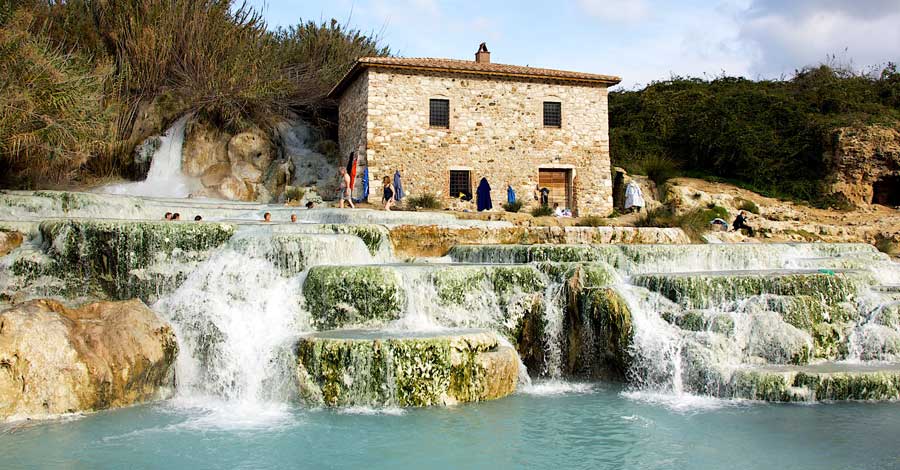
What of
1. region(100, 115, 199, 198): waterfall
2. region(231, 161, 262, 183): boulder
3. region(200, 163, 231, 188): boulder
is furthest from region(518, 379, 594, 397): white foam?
region(231, 161, 262, 183): boulder

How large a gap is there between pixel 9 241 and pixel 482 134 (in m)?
13.0

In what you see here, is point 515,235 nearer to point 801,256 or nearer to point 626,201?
point 801,256

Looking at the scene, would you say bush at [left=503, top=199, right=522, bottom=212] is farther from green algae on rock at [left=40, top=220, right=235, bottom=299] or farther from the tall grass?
green algae on rock at [left=40, top=220, right=235, bottom=299]

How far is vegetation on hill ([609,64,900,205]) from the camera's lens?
20.5 m

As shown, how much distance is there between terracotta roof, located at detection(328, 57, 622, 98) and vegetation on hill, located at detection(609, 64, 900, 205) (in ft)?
10.3

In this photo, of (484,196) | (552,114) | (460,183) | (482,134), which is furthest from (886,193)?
(460,183)

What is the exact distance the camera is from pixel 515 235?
12.6m

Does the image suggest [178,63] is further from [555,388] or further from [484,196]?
[555,388]

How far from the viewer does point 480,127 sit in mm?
19781

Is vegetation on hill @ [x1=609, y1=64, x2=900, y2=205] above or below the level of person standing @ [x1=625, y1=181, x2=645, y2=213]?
above

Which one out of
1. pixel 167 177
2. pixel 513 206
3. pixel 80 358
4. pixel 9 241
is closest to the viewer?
pixel 80 358

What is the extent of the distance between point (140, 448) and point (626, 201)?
1621 centimetres

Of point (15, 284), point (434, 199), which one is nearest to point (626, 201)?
point (434, 199)

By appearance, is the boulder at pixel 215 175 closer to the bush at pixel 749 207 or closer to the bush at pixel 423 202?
the bush at pixel 423 202
